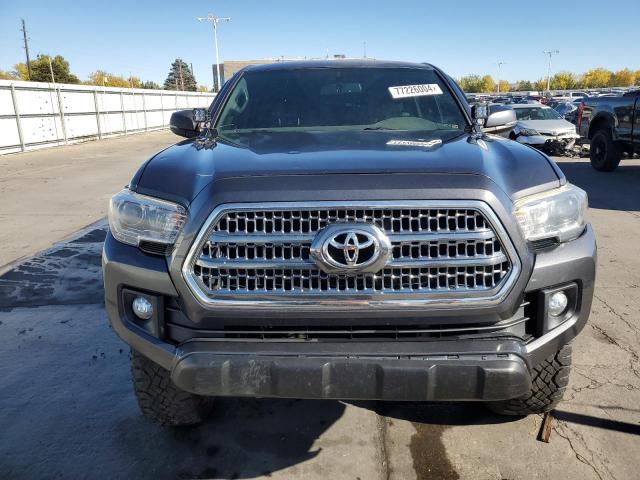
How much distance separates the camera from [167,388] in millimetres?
2541

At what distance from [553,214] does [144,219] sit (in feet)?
5.42

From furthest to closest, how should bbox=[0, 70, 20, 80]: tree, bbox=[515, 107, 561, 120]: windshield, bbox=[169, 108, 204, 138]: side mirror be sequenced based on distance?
bbox=[0, 70, 20, 80]: tree
bbox=[515, 107, 561, 120]: windshield
bbox=[169, 108, 204, 138]: side mirror

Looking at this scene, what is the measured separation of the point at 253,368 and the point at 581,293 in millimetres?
1364

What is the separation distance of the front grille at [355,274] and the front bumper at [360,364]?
→ 0.13 meters

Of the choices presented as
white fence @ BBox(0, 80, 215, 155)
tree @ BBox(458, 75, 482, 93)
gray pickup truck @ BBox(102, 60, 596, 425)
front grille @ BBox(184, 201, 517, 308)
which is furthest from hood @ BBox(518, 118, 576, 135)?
tree @ BBox(458, 75, 482, 93)

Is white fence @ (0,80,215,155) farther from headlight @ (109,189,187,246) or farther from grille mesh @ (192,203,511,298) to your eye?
grille mesh @ (192,203,511,298)

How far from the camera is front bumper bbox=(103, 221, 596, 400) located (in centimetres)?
198

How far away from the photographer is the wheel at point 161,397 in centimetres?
251

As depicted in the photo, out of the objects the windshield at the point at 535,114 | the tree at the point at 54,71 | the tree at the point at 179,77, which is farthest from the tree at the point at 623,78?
the windshield at the point at 535,114

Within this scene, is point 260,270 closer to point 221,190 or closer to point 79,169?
point 221,190

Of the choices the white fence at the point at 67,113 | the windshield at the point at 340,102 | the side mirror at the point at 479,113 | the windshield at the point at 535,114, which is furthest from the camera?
the white fence at the point at 67,113

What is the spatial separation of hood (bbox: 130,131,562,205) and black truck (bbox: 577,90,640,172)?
945 cm

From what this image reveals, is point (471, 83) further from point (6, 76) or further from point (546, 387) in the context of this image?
point (546, 387)

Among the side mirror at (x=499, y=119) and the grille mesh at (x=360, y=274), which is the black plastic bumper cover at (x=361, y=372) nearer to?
the grille mesh at (x=360, y=274)
